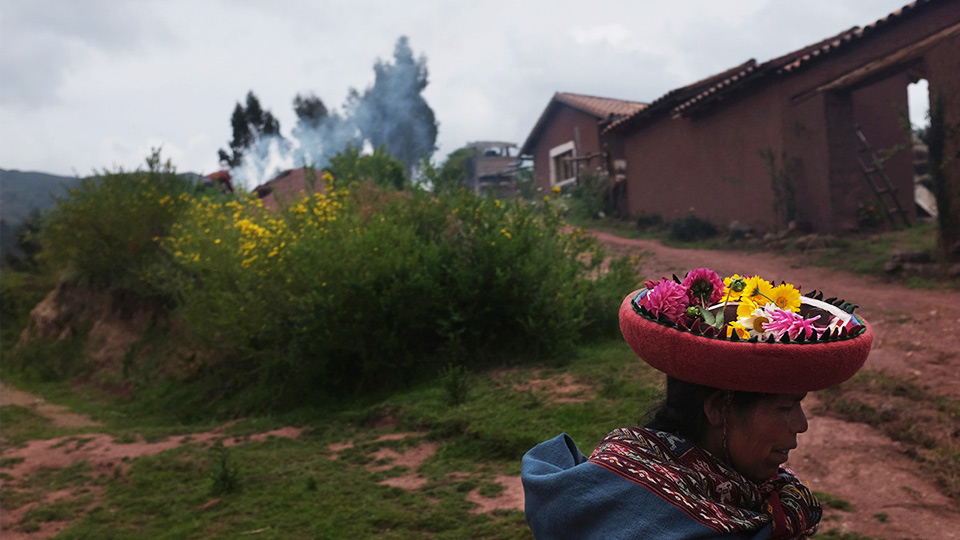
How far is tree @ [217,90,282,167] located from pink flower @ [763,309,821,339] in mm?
37063

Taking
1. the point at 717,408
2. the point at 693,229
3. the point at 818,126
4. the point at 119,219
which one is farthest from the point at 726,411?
the point at 693,229

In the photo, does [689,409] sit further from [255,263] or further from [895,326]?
[255,263]

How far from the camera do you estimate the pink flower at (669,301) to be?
5.39 feet

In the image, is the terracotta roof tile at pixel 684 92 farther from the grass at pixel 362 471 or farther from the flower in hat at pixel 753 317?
the flower in hat at pixel 753 317

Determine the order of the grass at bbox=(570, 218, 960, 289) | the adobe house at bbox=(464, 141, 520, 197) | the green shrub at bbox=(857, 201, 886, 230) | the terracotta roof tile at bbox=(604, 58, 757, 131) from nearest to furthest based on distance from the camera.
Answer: the grass at bbox=(570, 218, 960, 289)
the green shrub at bbox=(857, 201, 886, 230)
the terracotta roof tile at bbox=(604, 58, 757, 131)
the adobe house at bbox=(464, 141, 520, 197)

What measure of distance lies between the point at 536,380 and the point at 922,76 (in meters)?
7.81

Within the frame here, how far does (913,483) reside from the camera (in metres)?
3.97

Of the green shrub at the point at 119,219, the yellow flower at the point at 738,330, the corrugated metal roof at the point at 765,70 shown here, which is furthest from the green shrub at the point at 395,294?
the corrugated metal roof at the point at 765,70

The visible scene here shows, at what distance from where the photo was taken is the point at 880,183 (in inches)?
517

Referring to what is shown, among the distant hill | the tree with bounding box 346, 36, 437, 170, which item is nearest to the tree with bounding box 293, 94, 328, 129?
the tree with bounding box 346, 36, 437, 170

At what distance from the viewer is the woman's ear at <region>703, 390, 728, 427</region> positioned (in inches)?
66.3

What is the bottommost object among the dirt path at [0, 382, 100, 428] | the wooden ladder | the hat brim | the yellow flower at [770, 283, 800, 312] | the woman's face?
the dirt path at [0, 382, 100, 428]

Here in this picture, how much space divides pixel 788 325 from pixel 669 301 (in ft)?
0.84

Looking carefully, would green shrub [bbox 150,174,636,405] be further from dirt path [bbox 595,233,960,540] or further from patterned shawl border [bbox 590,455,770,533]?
patterned shawl border [bbox 590,455,770,533]
